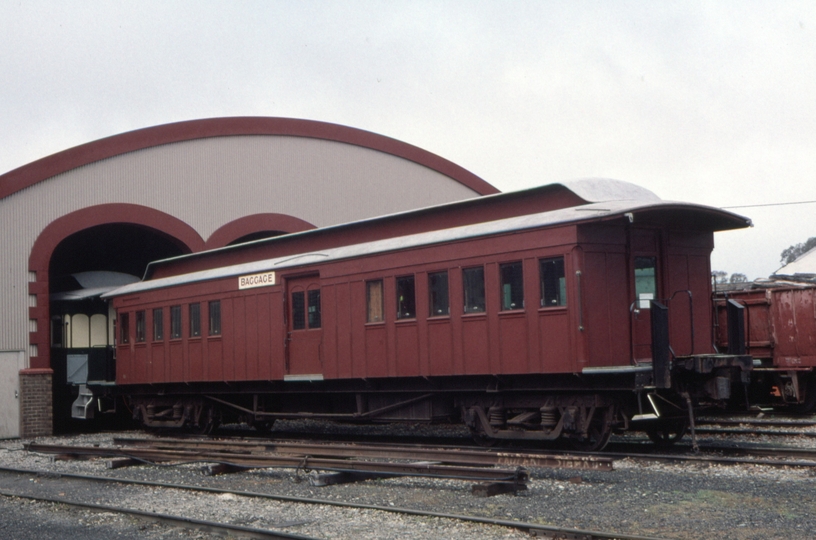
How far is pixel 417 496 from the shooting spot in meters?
9.88

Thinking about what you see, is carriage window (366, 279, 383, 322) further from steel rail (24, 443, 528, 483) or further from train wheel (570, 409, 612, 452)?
train wheel (570, 409, 612, 452)

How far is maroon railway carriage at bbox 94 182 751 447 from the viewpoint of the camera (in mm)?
12164

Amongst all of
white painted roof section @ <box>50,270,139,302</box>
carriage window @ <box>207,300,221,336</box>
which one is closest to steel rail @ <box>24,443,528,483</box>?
carriage window @ <box>207,300,221,336</box>

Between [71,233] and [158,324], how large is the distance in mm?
4152

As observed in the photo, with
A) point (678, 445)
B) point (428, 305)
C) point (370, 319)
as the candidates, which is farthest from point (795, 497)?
point (370, 319)

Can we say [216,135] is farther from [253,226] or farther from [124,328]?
[124,328]

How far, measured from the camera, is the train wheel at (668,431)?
13406mm

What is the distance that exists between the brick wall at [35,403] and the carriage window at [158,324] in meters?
3.44

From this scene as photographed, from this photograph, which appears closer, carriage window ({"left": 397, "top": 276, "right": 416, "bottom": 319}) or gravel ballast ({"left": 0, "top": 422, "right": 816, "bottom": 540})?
gravel ballast ({"left": 0, "top": 422, "right": 816, "bottom": 540})

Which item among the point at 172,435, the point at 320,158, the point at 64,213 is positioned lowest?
the point at 172,435

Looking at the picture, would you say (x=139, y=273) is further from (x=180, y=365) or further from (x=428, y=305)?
(x=428, y=305)

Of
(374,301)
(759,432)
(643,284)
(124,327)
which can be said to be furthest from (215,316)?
(759,432)

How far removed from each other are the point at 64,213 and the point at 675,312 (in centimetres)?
1521

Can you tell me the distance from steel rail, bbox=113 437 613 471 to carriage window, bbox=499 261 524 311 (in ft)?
6.65
